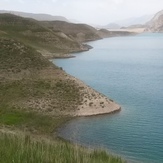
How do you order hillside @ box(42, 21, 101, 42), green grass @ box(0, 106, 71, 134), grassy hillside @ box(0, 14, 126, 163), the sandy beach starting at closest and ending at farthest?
1. green grass @ box(0, 106, 71, 134)
2. grassy hillside @ box(0, 14, 126, 163)
3. the sandy beach
4. hillside @ box(42, 21, 101, 42)

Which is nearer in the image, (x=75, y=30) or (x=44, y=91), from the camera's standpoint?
(x=44, y=91)

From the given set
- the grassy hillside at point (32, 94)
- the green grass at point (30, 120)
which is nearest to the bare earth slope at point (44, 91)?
the grassy hillside at point (32, 94)

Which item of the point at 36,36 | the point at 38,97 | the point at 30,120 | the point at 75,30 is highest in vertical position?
the point at 75,30

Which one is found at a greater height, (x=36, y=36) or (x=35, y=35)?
(x=35, y=35)

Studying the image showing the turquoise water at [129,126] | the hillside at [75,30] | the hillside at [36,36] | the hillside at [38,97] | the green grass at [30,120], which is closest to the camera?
the turquoise water at [129,126]

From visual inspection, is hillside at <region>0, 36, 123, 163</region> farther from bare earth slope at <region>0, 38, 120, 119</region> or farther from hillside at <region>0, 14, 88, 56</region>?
hillside at <region>0, 14, 88, 56</region>

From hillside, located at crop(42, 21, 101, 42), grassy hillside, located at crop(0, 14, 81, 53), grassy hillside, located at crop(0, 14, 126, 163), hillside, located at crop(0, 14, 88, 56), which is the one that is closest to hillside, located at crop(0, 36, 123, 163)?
grassy hillside, located at crop(0, 14, 126, 163)

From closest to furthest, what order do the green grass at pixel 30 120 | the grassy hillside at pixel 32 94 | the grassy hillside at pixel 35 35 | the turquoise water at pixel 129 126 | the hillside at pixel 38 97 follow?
the turquoise water at pixel 129 126, the green grass at pixel 30 120, the grassy hillside at pixel 32 94, the hillside at pixel 38 97, the grassy hillside at pixel 35 35

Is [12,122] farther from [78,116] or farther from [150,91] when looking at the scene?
[150,91]

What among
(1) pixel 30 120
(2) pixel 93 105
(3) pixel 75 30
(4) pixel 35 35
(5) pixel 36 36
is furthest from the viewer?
(3) pixel 75 30

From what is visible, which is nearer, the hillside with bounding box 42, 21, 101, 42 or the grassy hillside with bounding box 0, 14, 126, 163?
the grassy hillside with bounding box 0, 14, 126, 163

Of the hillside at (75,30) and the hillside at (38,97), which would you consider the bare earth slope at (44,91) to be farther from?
the hillside at (75,30)

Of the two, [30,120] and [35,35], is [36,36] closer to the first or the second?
[35,35]

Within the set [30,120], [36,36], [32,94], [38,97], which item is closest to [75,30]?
[36,36]
